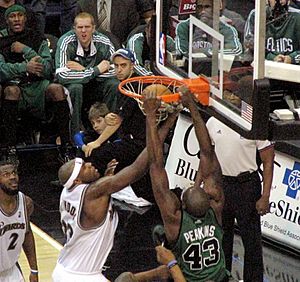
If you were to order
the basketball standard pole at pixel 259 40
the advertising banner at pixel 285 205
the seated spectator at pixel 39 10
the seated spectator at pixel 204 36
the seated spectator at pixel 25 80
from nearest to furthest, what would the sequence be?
the basketball standard pole at pixel 259 40 < the seated spectator at pixel 204 36 < the advertising banner at pixel 285 205 < the seated spectator at pixel 25 80 < the seated spectator at pixel 39 10

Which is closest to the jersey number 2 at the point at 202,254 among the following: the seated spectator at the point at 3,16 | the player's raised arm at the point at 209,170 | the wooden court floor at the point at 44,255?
the player's raised arm at the point at 209,170

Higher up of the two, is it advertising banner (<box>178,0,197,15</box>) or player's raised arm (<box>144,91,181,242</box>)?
advertising banner (<box>178,0,197,15</box>)

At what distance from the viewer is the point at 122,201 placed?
1176 cm

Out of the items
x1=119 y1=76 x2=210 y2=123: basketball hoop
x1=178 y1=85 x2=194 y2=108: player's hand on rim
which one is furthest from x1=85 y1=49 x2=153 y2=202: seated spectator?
x1=178 y1=85 x2=194 y2=108: player's hand on rim

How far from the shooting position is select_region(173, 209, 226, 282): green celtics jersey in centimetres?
772

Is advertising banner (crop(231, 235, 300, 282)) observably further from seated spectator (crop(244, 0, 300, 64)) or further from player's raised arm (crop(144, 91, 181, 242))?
seated spectator (crop(244, 0, 300, 64))

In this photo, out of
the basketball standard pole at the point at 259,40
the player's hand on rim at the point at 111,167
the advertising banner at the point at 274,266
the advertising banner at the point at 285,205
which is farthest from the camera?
the player's hand on rim at the point at 111,167

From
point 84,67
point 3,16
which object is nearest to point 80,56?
point 84,67

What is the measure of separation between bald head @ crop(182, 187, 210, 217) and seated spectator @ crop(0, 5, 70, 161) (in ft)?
16.5

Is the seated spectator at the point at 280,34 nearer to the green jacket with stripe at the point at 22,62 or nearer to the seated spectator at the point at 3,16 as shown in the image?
the green jacket with stripe at the point at 22,62

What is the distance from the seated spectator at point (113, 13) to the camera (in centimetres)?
1367

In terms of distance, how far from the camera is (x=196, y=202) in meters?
7.70

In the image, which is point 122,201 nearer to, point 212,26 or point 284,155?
point 284,155

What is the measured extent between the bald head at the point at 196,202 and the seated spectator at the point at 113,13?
20.2 feet
